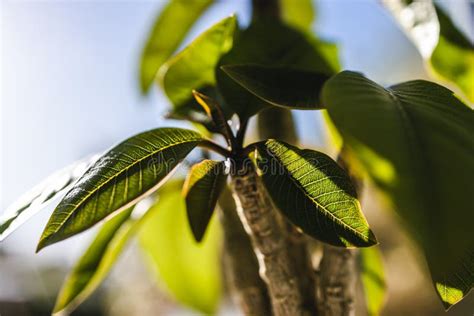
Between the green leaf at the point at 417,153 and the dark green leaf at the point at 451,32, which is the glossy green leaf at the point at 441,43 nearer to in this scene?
the dark green leaf at the point at 451,32

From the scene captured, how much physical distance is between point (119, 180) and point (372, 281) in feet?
1.55

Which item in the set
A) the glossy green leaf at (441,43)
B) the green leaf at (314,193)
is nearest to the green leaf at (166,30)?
the glossy green leaf at (441,43)

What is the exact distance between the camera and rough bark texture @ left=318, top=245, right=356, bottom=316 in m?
0.58

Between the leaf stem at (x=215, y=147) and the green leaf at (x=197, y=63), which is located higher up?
the green leaf at (x=197, y=63)

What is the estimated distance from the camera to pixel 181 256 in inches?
42.0

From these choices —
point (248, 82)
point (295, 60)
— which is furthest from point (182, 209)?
point (248, 82)

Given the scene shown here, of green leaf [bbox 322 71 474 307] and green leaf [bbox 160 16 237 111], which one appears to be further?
green leaf [bbox 160 16 237 111]

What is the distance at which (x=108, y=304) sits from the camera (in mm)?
2572

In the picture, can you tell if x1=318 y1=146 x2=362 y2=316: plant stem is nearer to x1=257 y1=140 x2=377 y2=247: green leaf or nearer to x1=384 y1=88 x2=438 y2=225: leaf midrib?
x1=257 y1=140 x2=377 y2=247: green leaf

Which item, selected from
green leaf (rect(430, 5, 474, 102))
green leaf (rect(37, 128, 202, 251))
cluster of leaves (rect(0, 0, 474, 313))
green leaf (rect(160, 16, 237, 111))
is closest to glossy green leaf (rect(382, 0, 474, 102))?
green leaf (rect(430, 5, 474, 102))

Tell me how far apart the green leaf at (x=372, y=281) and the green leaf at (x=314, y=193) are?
13.3 inches

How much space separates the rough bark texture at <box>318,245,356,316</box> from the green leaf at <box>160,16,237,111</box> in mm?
274

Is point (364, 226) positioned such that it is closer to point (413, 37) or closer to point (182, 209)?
point (413, 37)

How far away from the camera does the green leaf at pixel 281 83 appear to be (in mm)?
500
